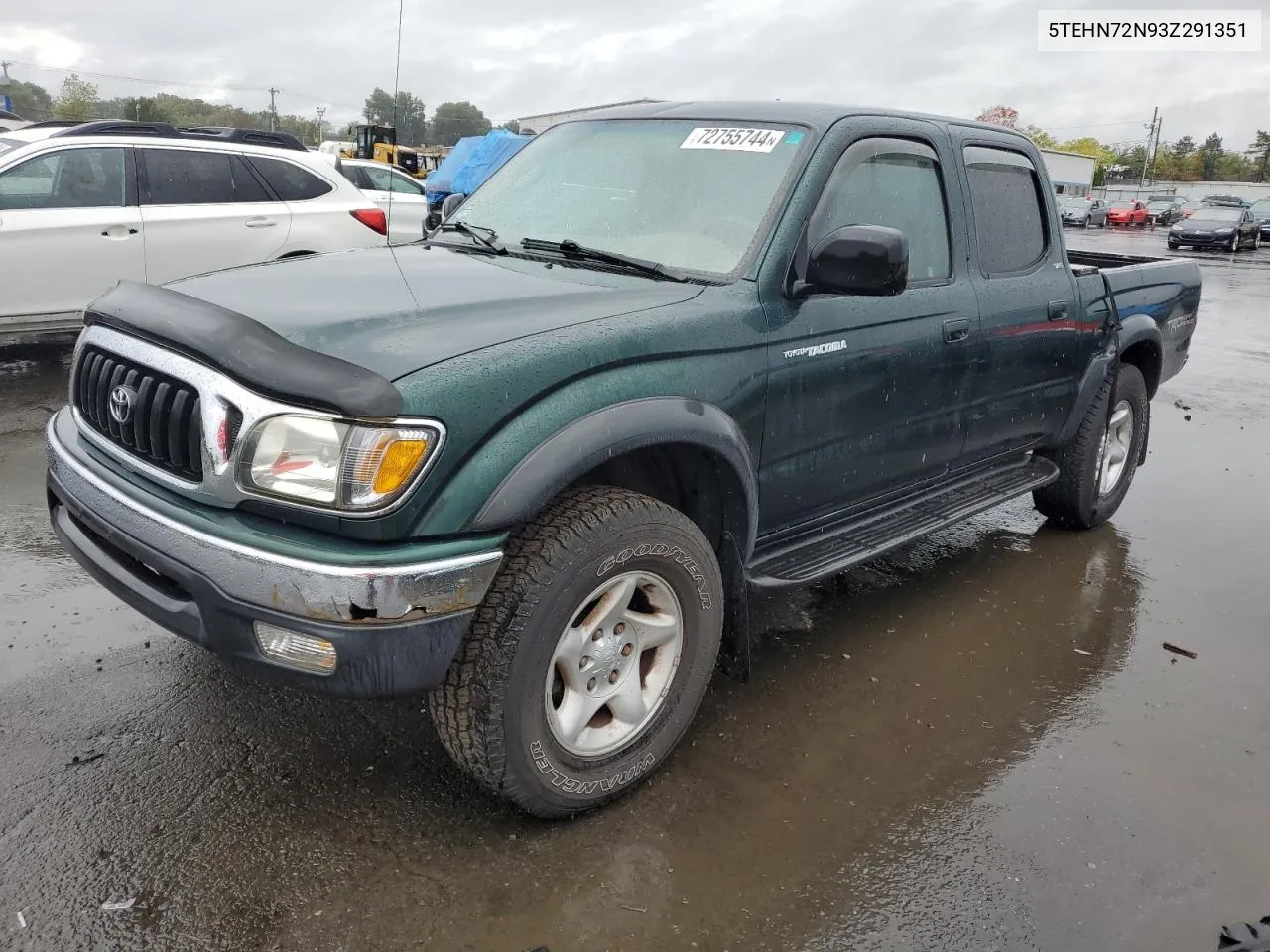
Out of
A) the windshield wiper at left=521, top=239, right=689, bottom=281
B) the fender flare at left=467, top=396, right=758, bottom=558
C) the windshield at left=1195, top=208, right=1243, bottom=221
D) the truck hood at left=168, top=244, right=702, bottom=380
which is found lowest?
the fender flare at left=467, top=396, right=758, bottom=558

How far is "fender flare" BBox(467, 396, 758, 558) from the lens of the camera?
2.15 metres

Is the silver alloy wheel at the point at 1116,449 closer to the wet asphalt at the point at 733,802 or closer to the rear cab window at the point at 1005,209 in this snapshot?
the wet asphalt at the point at 733,802

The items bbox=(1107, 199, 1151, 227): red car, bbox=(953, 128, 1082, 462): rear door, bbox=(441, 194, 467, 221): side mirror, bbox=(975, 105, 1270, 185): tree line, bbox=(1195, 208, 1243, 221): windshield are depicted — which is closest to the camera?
bbox=(953, 128, 1082, 462): rear door

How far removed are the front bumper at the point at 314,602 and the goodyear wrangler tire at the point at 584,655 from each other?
0.13 m

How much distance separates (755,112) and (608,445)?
164 cm

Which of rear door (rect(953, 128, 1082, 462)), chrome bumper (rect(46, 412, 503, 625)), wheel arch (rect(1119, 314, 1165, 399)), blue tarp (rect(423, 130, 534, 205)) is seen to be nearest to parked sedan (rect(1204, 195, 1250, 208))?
blue tarp (rect(423, 130, 534, 205))

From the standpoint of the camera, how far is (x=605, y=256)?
3035 millimetres

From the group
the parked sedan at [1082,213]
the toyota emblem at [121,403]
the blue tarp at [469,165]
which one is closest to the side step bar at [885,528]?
the toyota emblem at [121,403]

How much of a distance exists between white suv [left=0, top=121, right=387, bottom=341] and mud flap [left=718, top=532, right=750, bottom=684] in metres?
4.77

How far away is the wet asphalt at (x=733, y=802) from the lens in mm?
2244

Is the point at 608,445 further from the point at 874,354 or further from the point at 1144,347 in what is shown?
the point at 1144,347

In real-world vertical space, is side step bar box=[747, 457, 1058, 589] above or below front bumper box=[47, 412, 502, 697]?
below

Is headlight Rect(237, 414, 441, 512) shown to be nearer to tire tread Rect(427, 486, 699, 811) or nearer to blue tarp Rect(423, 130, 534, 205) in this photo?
tire tread Rect(427, 486, 699, 811)

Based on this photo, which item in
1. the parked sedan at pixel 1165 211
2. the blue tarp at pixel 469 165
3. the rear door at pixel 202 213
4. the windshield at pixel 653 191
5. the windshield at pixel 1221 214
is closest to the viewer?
the windshield at pixel 653 191
